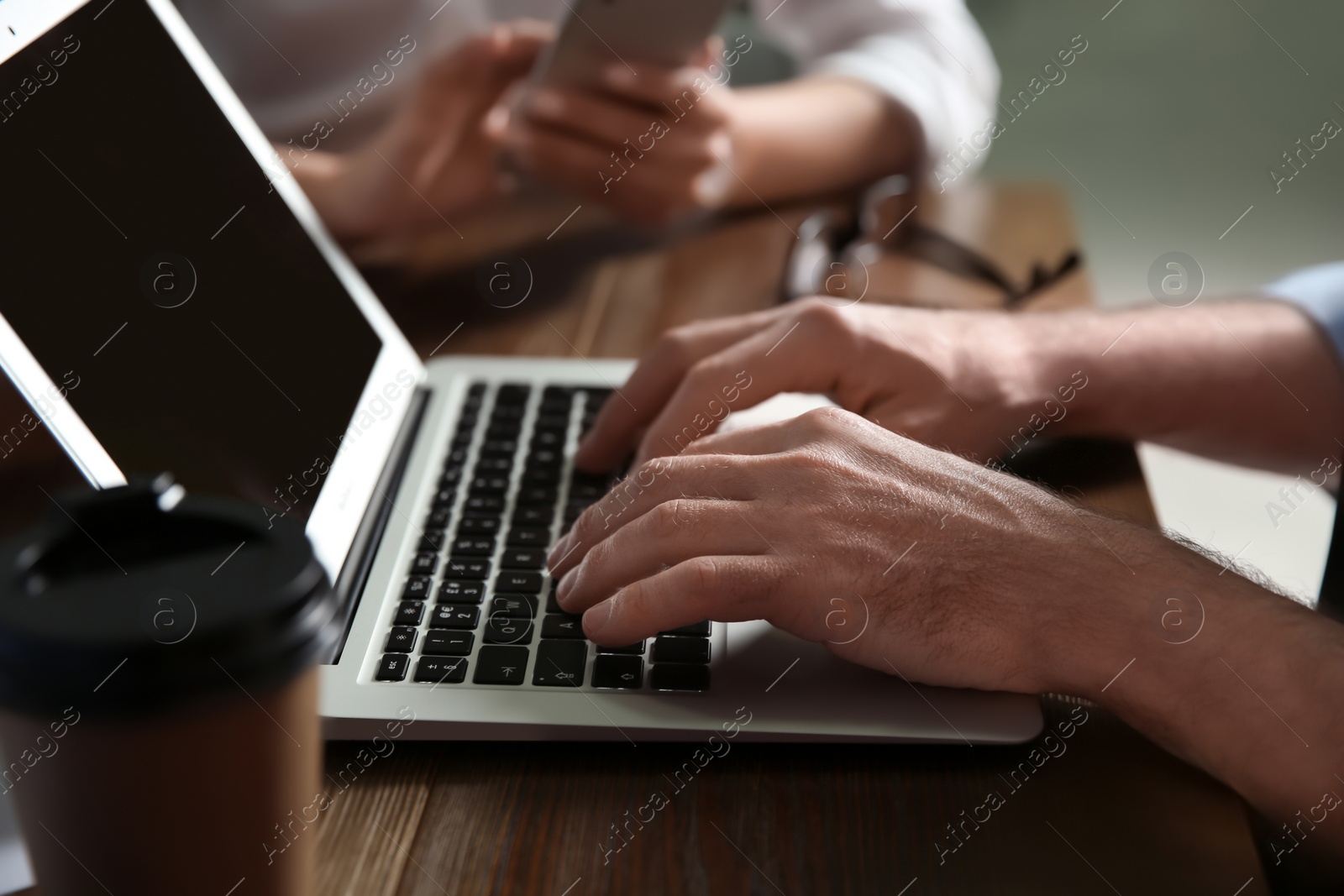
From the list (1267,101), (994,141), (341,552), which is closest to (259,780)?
(341,552)

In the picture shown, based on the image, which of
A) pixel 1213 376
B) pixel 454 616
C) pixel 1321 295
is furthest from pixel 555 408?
pixel 1321 295

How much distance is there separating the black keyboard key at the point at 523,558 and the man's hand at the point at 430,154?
1.86ft

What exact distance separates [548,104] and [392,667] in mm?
731

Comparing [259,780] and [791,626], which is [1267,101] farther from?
[259,780]

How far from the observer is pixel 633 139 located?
107cm

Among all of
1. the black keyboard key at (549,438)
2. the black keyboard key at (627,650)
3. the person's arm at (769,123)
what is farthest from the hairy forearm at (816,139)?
the black keyboard key at (627,650)

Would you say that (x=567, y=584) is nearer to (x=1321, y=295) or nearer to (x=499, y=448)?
(x=499, y=448)

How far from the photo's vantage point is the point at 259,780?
261mm

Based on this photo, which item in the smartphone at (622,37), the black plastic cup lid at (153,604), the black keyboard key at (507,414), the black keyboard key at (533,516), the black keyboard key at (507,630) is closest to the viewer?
the black plastic cup lid at (153,604)

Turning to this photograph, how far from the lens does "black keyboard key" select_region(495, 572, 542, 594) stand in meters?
0.55

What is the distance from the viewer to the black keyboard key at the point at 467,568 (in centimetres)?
56

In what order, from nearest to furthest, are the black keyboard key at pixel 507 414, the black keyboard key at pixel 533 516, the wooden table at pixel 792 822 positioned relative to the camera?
1. the wooden table at pixel 792 822
2. the black keyboard key at pixel 533 516
3. the black keyboard key at pixel 507 414

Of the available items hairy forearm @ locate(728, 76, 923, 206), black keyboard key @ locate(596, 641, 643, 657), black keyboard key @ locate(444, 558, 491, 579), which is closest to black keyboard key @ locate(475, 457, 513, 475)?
black keyboard key @ locate(444, 558, 491, 579)

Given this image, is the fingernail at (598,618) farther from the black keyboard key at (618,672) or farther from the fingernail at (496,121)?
the fingernail at (496,121)
